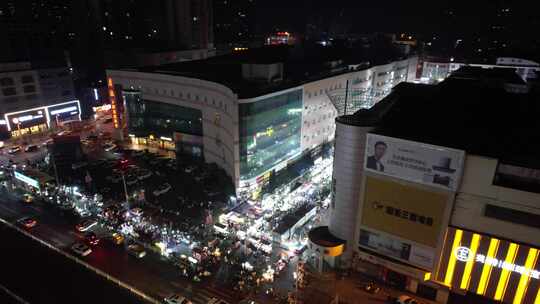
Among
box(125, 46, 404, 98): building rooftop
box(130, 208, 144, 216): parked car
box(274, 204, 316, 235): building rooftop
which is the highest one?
box(125, 46, 404, 98): building rooftop

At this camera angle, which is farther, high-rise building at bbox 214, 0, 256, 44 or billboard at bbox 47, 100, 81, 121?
high-rise building at bbox 214, 0, 256, 44

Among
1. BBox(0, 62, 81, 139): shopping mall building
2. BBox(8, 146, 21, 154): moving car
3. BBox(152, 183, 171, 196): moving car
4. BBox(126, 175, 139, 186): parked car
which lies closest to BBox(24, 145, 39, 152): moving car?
BBox(8, 146, 21, 154): moving car

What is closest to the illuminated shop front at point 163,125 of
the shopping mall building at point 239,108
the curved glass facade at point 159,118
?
the curved glass facade at point 159,118

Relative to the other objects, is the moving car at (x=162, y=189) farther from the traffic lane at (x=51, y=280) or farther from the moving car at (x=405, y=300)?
the moving car at (x=405, y=300)

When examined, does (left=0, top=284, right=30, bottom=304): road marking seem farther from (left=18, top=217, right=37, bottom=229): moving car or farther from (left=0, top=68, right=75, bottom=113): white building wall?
(left=0, top=68, right=75, bottom=113): white building wall

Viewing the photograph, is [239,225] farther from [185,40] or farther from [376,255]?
[185,40]

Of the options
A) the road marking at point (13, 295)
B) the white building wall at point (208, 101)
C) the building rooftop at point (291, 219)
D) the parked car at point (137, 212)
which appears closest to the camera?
the road marking at point (13, 295)
